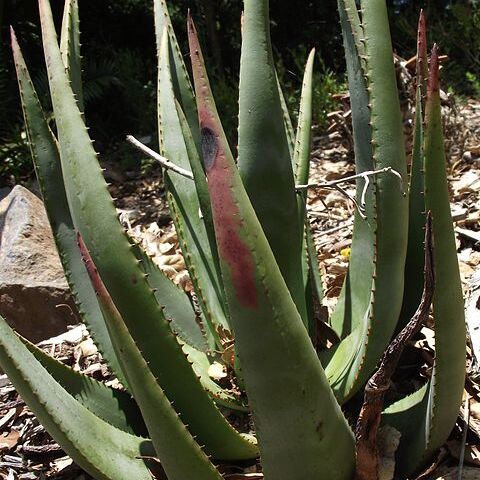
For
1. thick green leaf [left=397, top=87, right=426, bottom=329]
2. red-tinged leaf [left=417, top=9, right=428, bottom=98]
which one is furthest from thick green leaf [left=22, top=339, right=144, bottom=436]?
red-tinged leaf [left=417, top=9, right=428, bottom=98]

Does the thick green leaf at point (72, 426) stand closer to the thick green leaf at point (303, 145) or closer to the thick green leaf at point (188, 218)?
the thick green leaf at point (188, 218)

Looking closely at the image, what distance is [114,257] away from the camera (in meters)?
1.14

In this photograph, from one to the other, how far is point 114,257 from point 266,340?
0.35m

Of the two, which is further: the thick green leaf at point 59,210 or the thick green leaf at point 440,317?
the thick green leaf at point 59,210

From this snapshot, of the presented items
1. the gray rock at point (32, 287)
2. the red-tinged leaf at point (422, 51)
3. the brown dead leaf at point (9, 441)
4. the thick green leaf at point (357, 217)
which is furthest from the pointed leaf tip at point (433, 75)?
the gray rock at point (32, 287)

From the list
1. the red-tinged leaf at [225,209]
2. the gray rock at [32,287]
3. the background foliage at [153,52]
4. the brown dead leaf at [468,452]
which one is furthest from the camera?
the background foliage at [153,52]

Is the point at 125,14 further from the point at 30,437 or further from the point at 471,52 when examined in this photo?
the point at 30,437

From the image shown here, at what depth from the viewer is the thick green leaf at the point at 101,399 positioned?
1.43m

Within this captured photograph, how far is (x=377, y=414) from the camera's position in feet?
3.74

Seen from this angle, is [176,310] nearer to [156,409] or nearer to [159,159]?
[159,159]

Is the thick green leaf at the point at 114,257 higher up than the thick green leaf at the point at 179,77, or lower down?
lower down

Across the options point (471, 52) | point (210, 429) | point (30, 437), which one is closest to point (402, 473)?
point (210, 429)

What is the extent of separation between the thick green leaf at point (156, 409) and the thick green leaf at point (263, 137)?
0.40 metres

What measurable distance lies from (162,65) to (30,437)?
1042 mm
